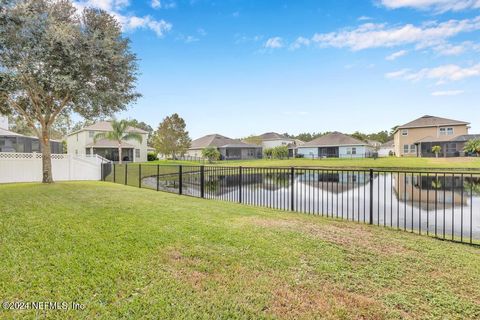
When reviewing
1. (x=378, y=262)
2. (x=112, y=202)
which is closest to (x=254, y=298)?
(x=378, y=262)

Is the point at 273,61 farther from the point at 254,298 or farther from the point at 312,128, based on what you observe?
the point at 312,128

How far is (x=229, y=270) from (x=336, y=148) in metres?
48.1

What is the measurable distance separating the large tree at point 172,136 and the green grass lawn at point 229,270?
4090cm

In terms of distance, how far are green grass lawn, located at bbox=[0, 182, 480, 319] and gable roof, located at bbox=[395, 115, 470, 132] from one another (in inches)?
1648

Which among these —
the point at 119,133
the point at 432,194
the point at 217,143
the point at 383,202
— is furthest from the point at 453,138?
the point at 119,133

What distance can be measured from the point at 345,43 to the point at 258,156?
130 ft

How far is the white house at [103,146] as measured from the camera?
36.0m

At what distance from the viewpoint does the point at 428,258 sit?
13.0ft

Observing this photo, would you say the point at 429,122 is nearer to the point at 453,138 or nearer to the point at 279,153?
the point at 453,138

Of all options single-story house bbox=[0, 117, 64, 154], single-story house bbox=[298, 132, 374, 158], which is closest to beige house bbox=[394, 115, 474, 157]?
single-story house bbox=[298, 132, 374, 158]

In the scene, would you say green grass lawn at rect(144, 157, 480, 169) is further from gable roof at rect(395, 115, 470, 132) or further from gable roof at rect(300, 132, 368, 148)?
gable roof at rect(300, 132, 368, 148)

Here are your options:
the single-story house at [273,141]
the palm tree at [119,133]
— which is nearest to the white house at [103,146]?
the palm tree at [119,133]

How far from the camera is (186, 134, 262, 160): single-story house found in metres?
47.2

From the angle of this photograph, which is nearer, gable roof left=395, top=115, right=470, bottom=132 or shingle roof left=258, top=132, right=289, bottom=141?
gable roof left=395, top=115, right=470, bottom=132
